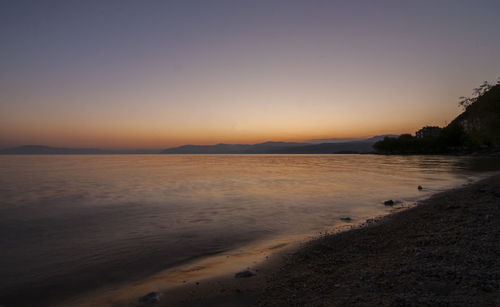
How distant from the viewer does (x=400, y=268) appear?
547 cm

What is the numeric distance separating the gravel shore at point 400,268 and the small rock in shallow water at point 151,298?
2.39 meters

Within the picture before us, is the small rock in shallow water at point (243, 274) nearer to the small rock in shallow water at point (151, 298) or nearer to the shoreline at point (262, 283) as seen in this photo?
the shoreline at point (262, 283)

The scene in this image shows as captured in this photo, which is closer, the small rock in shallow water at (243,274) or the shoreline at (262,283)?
the shoreline at (262,283)

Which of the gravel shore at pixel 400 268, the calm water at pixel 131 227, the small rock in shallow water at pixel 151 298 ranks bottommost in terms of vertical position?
the calm water at pixel 131 227

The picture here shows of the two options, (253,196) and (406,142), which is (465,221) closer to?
(253,196)

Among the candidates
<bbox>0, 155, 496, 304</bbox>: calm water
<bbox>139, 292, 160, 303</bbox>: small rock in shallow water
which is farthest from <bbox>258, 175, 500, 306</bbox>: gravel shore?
<bbox>0, 155, 496, 304</bbox>: calm water

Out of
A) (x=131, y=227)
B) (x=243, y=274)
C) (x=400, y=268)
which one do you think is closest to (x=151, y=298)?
(x=243, y=274)

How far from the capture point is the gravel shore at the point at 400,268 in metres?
4.32

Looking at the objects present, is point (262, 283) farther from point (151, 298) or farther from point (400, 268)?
point (400, 268)

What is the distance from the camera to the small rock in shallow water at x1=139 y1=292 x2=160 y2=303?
19.0 ft

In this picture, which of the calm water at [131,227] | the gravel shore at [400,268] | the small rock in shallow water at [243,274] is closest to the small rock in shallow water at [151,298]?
the calm water at [131,227]

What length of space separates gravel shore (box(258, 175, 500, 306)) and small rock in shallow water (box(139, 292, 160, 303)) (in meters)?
2.39

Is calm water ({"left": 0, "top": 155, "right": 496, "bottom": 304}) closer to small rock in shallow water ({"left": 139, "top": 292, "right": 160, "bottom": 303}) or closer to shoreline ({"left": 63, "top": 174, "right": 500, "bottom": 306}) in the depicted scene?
shoreline ({"left": 63, "top": 174, "right": 500, "bottom": 306})

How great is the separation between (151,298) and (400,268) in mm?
5394
